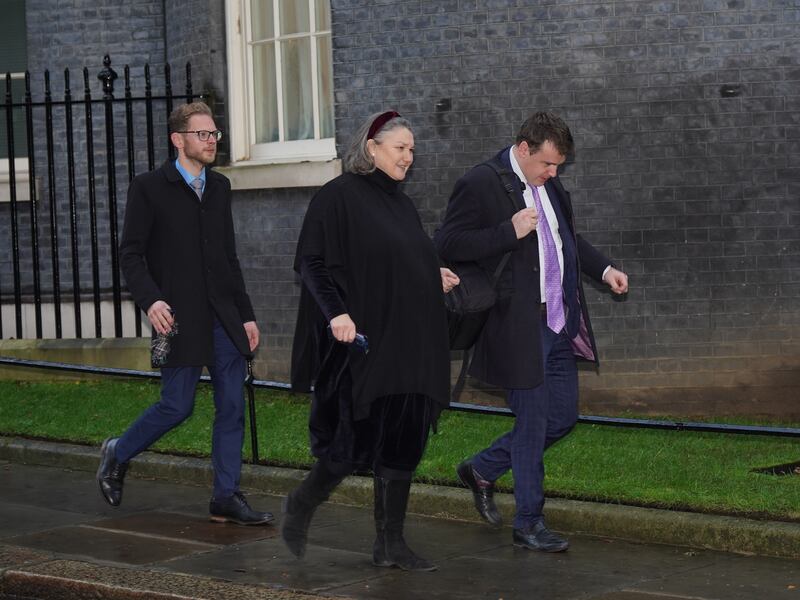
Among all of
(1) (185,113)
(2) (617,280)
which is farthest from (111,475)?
(2) (617,280)

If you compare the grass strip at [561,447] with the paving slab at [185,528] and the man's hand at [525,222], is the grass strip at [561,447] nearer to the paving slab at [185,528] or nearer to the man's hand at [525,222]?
the paving slab at [185,528]

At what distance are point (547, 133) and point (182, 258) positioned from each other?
1.82m

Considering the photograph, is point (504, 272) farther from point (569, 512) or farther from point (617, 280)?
point (569, 512)

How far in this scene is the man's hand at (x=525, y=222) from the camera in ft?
21.5

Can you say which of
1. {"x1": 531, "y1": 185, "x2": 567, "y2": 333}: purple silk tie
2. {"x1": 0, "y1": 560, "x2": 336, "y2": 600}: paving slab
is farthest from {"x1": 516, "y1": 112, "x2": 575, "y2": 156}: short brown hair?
{"x1": 0, "y1": 560, "x2": 336, "y2": 600}: paving slab

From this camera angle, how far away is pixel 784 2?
10.5m

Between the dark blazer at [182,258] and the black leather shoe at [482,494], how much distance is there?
1171mm

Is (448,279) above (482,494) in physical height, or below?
above

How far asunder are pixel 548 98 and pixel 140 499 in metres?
4.13

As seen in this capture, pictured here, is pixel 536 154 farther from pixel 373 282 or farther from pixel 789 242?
pixel 789 242

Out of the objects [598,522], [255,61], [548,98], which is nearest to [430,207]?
[548,98]

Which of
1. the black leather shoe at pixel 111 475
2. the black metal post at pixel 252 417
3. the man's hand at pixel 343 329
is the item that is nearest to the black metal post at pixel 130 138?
the black metal post at pixel 252 417

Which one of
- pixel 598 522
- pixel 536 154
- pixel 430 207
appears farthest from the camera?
pixel 430 207

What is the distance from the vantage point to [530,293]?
6816 mm
